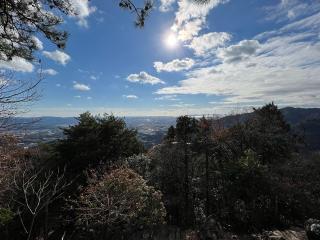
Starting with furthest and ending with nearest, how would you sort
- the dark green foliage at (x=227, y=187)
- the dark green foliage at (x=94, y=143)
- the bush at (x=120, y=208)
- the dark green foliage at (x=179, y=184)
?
the dark green foliage at (x=94, y=143) → the dark green foliage at (x=227, y=187) → the dark green foliage at (x=179, y=184) → the bush at (x=120, y=208)

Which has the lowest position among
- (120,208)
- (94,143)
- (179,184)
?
(179,184)

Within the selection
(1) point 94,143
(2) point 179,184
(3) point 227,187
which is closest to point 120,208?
(2) point 179,184

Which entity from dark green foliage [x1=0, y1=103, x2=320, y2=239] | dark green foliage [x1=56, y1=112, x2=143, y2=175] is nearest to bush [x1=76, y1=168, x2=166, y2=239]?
dark green foliage [x1=0, y1=103, x2=320, y2=239]

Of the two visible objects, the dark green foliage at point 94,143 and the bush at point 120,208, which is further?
the dark green foliage at point 94,143

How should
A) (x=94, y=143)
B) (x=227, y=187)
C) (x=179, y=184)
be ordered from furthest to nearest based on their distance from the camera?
(x=94, y=143) → (x=179, y=184) → (x=227, y=187)

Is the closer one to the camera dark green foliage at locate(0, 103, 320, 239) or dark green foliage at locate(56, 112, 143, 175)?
dark green foliage at locate(0, 103, 320, 239)

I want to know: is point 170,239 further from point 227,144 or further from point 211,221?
point 227,144

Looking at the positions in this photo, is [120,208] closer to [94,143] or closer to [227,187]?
[227,187]

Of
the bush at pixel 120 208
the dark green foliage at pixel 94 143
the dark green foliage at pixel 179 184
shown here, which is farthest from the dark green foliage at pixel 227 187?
the dark green foliage at pixel 94 143

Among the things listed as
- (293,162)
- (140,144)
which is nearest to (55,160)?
(140,144)

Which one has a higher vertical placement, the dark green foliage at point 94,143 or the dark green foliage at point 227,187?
the dark green foliage at point 94,143

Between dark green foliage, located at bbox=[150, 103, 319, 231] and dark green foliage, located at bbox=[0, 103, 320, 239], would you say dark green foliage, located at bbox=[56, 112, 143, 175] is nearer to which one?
dark green foliage, located at bbox=[0, 103, 320, 239]

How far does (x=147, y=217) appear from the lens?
1405 cm

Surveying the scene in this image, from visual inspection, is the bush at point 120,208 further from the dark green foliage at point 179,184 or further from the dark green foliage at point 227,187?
the dark green foliage at point 227,187
